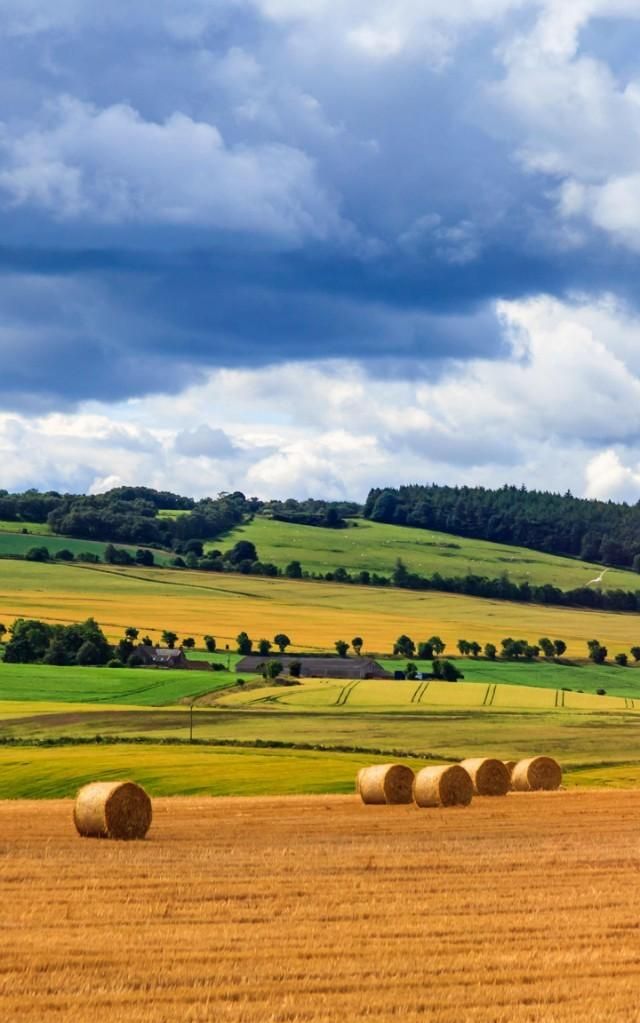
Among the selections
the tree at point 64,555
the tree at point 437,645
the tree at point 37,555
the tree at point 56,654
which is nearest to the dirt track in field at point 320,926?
the tree at point 56,654

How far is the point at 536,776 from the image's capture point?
41438mm

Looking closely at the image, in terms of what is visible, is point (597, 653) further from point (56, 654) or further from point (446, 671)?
point (56, 654)

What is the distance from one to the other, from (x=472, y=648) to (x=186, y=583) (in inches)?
1898

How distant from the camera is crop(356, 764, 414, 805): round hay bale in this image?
3591cm

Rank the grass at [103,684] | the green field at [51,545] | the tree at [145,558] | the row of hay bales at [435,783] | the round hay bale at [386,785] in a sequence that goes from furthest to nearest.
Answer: the tree at [145,558] → the green field at [51,545] → the grass at [103,684] → the round hay bale at [386,785] → the row of hay bales at [435,783]

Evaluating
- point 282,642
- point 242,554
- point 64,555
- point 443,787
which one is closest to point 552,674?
point 282,642

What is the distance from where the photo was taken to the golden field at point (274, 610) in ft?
404

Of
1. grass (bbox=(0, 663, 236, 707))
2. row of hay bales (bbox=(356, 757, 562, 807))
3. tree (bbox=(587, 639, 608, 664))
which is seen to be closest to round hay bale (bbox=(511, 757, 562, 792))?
row of hay bales (bbox=(356, 757, 562, 807))

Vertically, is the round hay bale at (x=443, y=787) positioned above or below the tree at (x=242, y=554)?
below

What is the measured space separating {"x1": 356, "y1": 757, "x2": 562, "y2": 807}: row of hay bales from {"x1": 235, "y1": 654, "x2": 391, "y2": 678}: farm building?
207ft

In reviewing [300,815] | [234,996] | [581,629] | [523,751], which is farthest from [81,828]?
[581,629]

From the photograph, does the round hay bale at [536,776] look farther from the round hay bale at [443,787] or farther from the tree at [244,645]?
the tree at [244,645]

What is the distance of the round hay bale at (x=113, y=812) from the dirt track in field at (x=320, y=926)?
50 cm

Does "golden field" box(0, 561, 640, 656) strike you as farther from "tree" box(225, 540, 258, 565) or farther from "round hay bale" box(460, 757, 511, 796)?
"round hay bale" box(460, 757, 511, 796)
